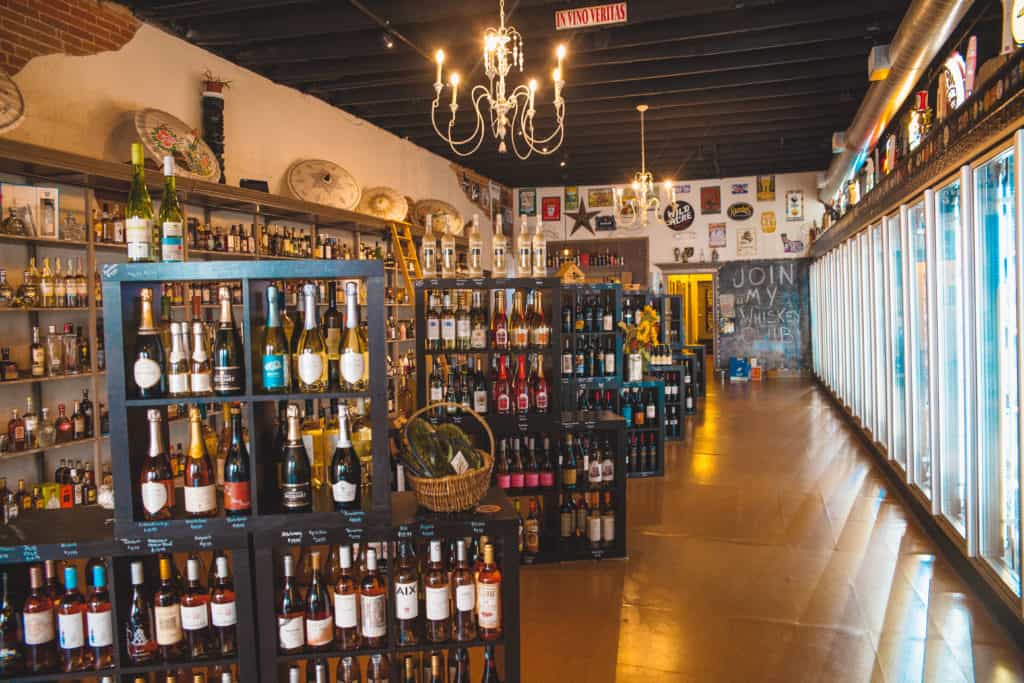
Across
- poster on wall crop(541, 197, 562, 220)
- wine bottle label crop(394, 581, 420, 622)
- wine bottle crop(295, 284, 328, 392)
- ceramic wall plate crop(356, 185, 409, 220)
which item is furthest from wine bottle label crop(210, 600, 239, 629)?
poster on wall crop(541, 197, 562, 220)

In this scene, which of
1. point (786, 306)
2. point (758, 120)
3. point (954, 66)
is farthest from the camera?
point (786, 306)

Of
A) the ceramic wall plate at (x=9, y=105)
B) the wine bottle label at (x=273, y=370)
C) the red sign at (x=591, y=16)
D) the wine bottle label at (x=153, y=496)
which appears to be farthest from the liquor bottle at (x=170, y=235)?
the red sign at (x=591, y=16)

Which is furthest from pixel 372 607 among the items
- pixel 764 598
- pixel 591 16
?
pixel 591 16

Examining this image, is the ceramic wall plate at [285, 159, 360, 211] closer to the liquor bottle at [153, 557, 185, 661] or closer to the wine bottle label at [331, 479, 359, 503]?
the wine bottle label at [331, 479, 359, 503]

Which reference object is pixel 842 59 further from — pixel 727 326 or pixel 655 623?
pixel 727 326

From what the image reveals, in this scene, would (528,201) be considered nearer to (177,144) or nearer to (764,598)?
(177,144)

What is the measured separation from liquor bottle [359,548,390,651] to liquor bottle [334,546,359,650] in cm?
3

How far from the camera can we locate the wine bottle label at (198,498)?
2410 millimetres

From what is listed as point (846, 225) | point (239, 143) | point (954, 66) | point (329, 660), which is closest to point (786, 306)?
point (846, 225)

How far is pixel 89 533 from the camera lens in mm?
2367

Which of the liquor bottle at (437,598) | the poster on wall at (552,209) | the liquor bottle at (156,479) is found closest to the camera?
the liquor bottle at (156,479)

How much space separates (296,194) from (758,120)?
6192 mm

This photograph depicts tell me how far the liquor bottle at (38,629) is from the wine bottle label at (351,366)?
3.73 feet

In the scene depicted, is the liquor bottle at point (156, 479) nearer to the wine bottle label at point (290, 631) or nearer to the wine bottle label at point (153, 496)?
the wine bottle label at point (153, 496)
